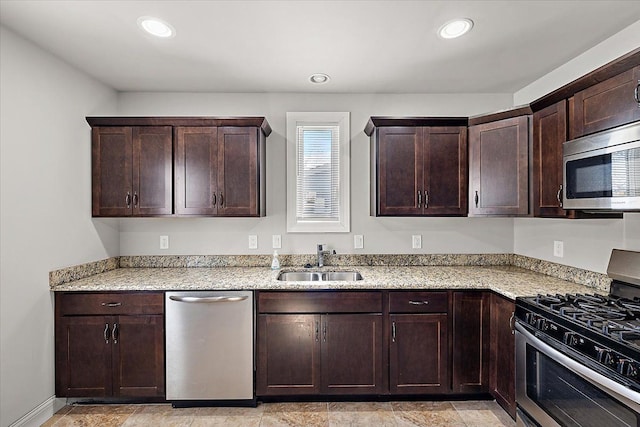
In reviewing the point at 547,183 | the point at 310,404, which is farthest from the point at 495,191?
the point at 310,404

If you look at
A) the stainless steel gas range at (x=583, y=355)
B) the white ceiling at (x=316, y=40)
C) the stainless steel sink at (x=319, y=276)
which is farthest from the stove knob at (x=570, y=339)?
the white ceiling at (x=316, y=40)

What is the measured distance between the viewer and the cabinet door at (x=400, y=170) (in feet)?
9.77

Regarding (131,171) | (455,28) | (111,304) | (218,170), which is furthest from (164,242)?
(455,28)

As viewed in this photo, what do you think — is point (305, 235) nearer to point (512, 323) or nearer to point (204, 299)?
point (204, 299)

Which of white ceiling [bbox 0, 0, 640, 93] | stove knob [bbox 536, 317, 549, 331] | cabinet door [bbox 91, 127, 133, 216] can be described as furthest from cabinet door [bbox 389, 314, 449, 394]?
cabinet door [bbox 91, 127, 133, 216]

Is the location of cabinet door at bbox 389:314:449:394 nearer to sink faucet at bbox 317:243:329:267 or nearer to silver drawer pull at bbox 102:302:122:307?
sink faucet at bbox 317:243:329:267

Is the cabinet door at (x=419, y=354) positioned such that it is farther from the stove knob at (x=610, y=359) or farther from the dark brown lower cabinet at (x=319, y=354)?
the stove knob at (x=610, y=359)

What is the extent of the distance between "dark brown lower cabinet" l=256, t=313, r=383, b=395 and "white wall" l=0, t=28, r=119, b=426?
147cm

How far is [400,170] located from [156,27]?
1969mm

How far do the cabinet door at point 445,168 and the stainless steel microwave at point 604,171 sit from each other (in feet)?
2.79

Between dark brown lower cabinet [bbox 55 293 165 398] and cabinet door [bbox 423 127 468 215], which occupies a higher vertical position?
cabinet door [bbox 423 127 468 215]

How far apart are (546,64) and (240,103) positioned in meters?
2.50

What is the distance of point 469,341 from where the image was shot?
2637mm

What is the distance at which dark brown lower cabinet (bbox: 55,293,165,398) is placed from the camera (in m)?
2.58
